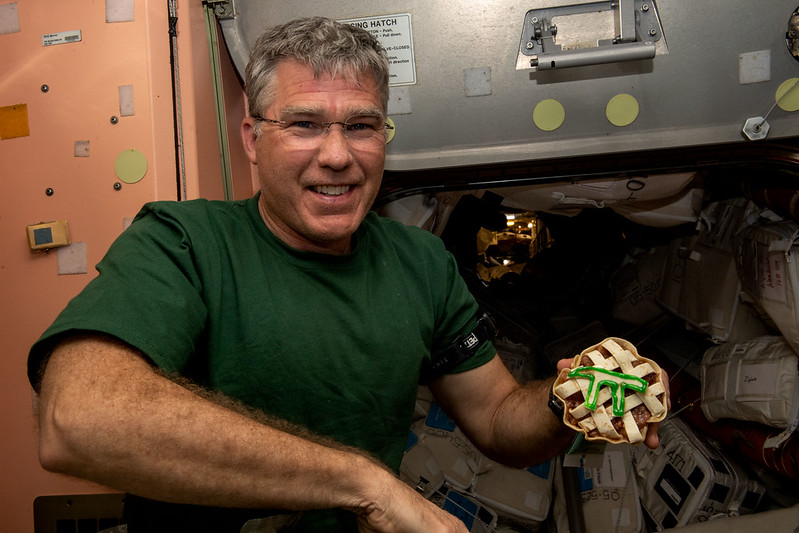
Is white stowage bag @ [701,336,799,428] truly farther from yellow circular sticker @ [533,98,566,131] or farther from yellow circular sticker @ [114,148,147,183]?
yellow circular sticker @ [114,148,147,183]

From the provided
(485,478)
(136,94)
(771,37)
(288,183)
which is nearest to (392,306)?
(288,183)

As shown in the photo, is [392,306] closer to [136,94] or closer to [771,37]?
[136,94]

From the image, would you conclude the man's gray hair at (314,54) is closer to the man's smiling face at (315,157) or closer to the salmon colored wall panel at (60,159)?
the man's smiling face at (315,157)

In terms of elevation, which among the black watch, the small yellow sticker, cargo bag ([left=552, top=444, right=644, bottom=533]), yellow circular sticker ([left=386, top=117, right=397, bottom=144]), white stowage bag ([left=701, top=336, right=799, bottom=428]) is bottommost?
cargo bag ([left=552, top=444, right=644, bottom=533])

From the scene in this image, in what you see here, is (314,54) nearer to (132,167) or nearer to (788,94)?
(132,167)

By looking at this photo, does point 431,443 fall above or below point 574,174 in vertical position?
below

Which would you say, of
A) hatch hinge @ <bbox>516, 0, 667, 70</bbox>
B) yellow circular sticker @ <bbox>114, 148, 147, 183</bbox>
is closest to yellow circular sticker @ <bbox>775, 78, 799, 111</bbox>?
hatch hinge @ <bbox>516, 0, 667, 70</bbox>
